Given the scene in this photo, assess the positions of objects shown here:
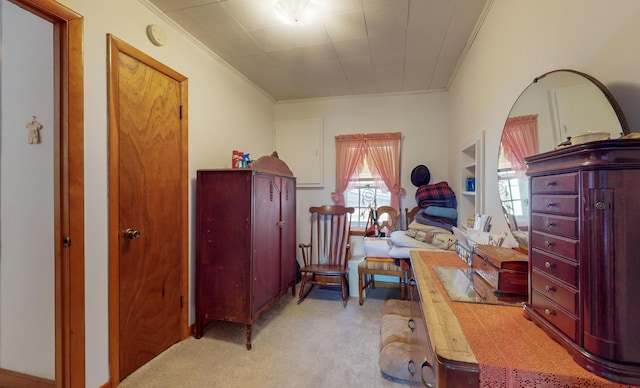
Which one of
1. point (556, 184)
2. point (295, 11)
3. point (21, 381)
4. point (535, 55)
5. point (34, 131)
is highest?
point (295, 11)

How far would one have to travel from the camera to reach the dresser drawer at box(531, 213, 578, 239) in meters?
0.62

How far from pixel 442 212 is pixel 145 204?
2.83m

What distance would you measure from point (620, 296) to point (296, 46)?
2.62 meters

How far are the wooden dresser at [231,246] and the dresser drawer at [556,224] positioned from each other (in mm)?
1846

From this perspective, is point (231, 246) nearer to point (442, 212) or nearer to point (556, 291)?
point (556, 291)

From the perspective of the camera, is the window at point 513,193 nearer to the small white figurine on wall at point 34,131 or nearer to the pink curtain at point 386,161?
the pink curtain at point 386,161

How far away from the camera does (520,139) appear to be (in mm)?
1277

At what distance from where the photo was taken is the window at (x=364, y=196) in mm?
3615

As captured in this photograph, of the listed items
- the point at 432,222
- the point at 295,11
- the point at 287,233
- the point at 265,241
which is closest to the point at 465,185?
the point at 432,222

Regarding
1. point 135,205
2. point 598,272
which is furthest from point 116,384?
point 598,272

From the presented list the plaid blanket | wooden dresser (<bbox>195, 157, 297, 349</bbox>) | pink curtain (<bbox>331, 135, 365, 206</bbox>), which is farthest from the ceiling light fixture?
the plaid blanket

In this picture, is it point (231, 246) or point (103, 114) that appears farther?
point (231, 246)

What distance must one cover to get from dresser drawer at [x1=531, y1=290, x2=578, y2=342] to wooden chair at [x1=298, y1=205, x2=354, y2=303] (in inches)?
88.6

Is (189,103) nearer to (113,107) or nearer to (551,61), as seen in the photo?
(113,107)
